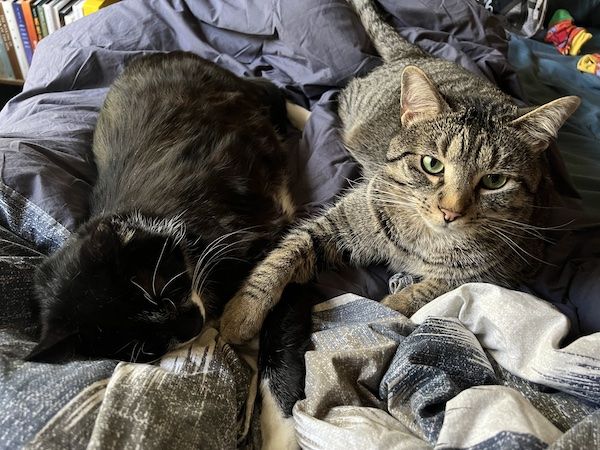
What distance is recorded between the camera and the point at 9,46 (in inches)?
113

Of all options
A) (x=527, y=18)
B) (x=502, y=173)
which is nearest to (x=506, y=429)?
(x=502, y=173)

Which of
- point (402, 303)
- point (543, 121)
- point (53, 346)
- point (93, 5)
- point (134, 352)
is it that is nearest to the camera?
point (53, 346)

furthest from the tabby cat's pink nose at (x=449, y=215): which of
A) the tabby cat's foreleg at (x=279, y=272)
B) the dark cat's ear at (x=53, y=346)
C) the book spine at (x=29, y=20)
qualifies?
the book spine at (x=29, y=20)

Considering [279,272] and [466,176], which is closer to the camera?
[466,176]

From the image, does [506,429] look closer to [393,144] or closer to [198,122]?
[393,144]

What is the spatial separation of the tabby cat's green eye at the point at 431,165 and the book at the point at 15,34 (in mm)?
2492

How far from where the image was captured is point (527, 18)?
2742mm

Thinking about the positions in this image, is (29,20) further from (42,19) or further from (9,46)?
(9,46)

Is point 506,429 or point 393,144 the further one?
point 393,144

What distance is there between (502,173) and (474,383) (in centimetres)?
51

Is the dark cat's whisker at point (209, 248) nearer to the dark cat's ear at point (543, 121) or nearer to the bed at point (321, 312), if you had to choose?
the bed at point (321, 312)

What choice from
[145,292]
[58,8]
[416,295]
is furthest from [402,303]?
[58,8]

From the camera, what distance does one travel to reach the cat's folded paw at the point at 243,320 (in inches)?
49.7

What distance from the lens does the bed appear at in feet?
3.01
